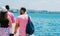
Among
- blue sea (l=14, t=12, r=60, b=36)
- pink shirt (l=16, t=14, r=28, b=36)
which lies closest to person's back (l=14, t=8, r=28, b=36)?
pink shirt (l=16, t=14, r=28, b=36)

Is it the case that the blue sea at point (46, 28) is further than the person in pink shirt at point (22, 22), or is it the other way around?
the blue sea at point (46, 28)

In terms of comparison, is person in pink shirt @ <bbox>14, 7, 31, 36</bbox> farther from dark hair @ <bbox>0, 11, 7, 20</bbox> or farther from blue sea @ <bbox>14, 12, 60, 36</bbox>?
blue sea @ <bbox>14, 12, 60, 36</bbox>

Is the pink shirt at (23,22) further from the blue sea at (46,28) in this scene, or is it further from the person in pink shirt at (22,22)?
the blue sea at (46,28)

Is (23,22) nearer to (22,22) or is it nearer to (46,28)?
(22,22)

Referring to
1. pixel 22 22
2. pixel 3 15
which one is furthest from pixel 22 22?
pixel 3 15

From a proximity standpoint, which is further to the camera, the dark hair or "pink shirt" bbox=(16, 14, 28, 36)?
"pink shirt" bbox=(16, 14, 28, 36)

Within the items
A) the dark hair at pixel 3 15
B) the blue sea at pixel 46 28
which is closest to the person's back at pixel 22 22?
the dark hair at pixel 3 15

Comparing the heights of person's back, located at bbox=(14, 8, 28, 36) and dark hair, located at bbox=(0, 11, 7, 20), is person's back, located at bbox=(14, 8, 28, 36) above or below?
below

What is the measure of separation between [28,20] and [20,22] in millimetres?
226

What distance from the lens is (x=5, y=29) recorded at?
22.0 feet

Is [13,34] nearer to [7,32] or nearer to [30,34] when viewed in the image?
[30,34]

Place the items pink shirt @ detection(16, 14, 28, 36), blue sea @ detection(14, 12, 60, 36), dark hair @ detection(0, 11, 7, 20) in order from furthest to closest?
blue sea @ detection(14, 12, 60, 36) → pink shirt @ detection(16, 14, 28, 36) → dark hair @ detection(0, 11, 7, 20)

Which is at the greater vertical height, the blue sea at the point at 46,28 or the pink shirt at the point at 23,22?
Result: the pink shirt at the point at 23,22

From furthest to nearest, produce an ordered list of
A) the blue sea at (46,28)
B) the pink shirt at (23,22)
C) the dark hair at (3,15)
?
1. the blue sea at (46,28)
2. the pink shirt at (23,22)
3. the dark hair at (3,15)
